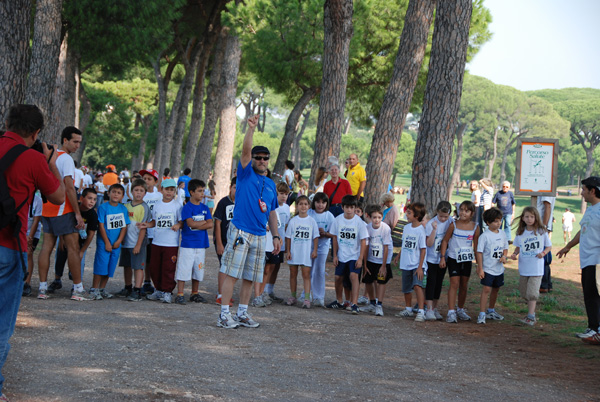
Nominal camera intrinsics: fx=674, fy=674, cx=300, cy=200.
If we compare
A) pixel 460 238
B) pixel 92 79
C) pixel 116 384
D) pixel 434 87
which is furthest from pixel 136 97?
pixel 116 384

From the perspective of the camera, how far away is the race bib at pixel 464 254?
28.4 feet

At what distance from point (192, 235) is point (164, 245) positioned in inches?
14.8

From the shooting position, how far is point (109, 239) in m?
8.30

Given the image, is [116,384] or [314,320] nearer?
[116,384]

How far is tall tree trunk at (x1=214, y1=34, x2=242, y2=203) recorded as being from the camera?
72.2 ft

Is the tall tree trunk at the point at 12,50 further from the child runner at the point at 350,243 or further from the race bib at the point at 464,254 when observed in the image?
the race bib at the point at 464,254

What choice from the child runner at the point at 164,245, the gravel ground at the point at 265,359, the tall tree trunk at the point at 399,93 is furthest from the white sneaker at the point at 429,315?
the tall tree trunk at the point at 399,93

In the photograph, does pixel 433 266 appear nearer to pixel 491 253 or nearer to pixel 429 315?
pixel 429 315

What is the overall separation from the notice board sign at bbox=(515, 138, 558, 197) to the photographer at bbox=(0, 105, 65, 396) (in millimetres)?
8899

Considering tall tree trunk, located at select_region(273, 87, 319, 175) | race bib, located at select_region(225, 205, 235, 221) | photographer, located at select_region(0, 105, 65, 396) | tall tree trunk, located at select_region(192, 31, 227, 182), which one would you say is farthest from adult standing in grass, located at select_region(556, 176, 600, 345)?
tall tree trunk, located at select_region(192, 31, 227, 182)

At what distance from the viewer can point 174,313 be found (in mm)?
7543

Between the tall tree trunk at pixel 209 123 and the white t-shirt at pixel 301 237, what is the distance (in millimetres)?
14870

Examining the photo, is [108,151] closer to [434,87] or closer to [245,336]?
[434,87]

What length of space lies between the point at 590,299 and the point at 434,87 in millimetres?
5112
